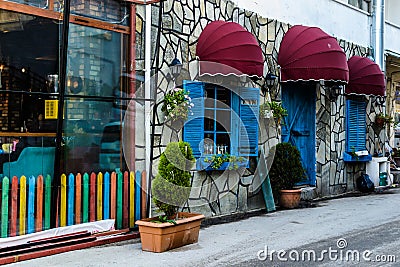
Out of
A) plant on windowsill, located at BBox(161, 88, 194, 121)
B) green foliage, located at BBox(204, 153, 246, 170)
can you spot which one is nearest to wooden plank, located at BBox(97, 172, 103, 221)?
plant on windowsill, located at BBox(161, 88, 194, 121)

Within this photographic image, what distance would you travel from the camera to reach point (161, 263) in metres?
7.18

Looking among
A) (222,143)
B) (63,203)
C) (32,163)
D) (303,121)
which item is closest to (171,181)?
(63,203)

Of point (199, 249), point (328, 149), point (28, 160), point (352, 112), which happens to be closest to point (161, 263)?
point (199, 249)

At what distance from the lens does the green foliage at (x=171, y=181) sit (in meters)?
7.80

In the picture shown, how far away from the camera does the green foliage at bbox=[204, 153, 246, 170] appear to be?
1044 centimetres

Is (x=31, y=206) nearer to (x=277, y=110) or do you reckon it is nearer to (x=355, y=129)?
(x=277, y=110)

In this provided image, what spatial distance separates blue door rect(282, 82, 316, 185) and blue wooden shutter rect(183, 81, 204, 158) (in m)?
3.49

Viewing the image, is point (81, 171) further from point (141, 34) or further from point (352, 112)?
point (352, 112)

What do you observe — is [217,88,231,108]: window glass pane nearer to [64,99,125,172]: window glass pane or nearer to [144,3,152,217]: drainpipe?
[144,3,152,217]: drainpipe

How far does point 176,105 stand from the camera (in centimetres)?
971

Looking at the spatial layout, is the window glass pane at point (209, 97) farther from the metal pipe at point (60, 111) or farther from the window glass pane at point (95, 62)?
the metal pipe at point (60, 111)

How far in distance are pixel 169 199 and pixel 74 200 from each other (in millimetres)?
1448

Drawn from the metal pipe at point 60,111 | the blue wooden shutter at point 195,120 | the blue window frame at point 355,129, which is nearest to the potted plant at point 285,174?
the blue wooden shutter at point 195,120

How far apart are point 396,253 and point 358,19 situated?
958cm
